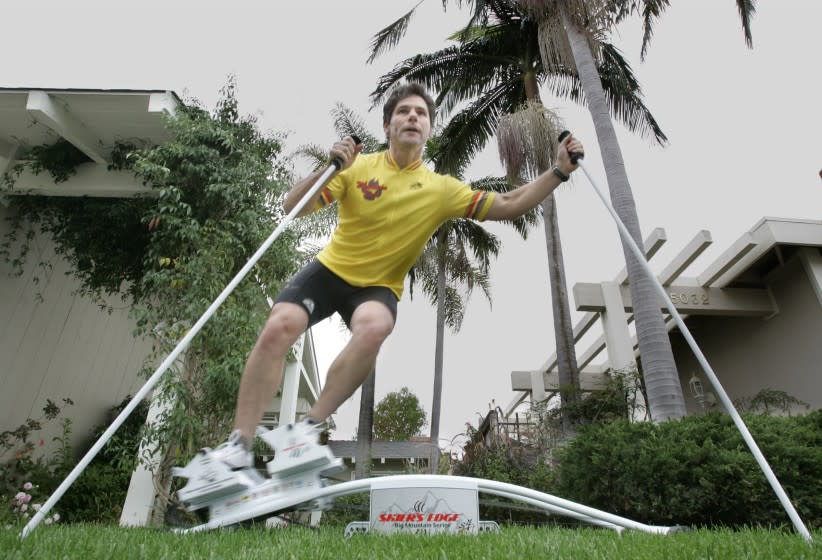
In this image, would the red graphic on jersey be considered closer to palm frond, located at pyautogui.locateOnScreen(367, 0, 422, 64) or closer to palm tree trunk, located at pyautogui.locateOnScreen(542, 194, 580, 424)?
palm tree trunk, located at pyautogui.locateOnScreen(542, 194, 580, 424)

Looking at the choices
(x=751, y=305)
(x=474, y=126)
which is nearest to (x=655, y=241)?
(x=751, y=305)

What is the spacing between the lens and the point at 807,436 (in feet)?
11.9

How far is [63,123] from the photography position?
6656mm

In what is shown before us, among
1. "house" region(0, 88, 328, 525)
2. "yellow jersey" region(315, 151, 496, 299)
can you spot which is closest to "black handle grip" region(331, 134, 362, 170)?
"yellow jersey" region(315, 151, 496, 299)

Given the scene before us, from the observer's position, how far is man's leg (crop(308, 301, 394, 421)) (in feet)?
7.38

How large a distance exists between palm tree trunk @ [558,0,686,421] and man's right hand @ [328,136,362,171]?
13.8 ft

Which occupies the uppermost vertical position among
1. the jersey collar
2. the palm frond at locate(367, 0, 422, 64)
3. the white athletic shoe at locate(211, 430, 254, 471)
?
the palm frond at locate(367, 0, 422, 64)

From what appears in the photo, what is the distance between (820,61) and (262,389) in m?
12.9

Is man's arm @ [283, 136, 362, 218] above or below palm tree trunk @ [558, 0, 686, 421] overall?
below

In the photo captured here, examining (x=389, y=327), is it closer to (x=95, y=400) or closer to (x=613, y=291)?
(x=95, y=400)

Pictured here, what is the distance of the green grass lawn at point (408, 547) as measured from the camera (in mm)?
1298

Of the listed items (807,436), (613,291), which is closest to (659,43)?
(613,291)

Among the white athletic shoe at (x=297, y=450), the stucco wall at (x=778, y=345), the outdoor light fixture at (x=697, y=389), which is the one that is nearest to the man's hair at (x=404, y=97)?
the white athletic shoe at (x=297, y=450)

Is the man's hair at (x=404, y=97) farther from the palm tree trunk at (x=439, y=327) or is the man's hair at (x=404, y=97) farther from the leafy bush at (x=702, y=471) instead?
the palm tree trunk at (x=439, y=327)
